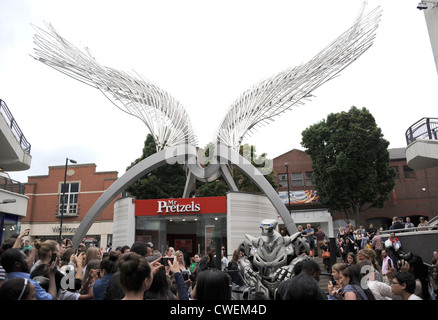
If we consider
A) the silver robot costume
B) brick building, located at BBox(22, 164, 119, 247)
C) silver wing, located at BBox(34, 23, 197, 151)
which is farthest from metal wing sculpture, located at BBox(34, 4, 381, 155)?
brick building, located at BBox(22, 164, 119, 247)

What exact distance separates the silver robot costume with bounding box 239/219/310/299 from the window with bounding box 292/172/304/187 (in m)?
33.9

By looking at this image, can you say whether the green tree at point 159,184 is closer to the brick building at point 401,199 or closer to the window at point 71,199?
the window at point 71,199

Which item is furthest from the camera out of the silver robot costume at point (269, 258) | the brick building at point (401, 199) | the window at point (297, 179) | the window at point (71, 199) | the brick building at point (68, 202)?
the window at point (297, 179)

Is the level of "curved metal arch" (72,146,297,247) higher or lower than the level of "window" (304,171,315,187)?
lower

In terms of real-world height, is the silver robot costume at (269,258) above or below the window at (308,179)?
below

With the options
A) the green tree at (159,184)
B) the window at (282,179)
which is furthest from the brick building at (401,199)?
the green tree at (159,184)

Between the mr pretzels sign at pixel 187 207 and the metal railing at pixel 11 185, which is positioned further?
the metal railing at pixel 11 185

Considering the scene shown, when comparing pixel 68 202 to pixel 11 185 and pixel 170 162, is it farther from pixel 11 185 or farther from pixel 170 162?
pixel 170 162

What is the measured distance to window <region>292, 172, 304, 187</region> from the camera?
41.8m

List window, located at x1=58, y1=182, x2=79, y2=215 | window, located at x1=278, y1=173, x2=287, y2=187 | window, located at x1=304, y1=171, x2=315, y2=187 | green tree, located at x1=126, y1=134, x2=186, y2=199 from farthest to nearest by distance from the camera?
window, located at x1=278, y1=173, x2=287, y2=187 < window, located at x1=304, y1=171, x2=315, y2=187 < window, located at x1=58, y1=182, x2=79, y2=215 < green tree, located at x1=126, y1=134, x2=186, y2=199

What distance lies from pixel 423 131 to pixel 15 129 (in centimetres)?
2205

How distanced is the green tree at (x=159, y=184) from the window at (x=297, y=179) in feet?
46.4

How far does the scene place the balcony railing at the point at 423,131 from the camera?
1747cm

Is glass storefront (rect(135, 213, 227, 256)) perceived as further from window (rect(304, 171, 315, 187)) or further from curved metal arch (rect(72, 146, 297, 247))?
window (rect(304, 171, 315, 187))
